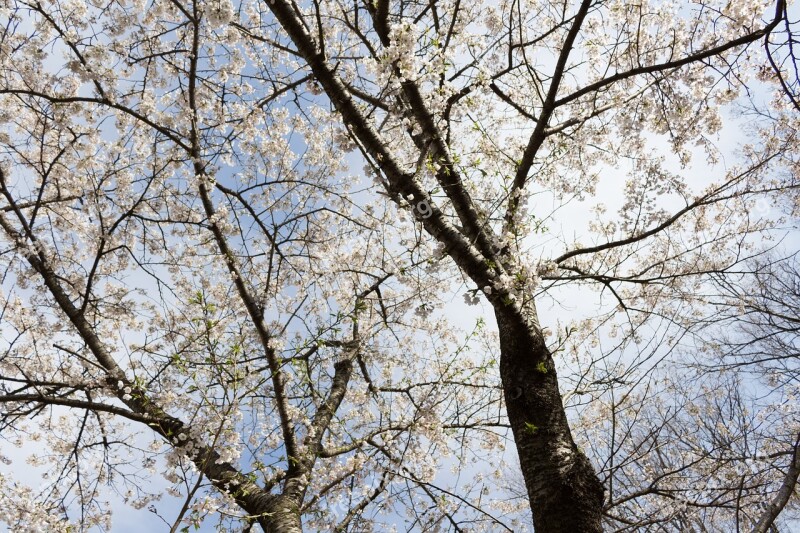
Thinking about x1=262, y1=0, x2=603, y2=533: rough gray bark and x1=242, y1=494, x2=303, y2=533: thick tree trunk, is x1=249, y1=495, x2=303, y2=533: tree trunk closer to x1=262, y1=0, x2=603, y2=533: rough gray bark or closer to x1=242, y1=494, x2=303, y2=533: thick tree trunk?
Answer: x1=242, y1=494, x2=303, y2=533: thick tree trunk

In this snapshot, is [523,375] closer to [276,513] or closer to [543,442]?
[543,442]

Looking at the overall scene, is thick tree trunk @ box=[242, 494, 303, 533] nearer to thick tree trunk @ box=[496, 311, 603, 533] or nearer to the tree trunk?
the tree trunk

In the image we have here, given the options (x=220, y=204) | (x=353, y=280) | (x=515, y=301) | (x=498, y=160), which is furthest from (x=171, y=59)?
(x=515, y=301)

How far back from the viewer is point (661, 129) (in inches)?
160

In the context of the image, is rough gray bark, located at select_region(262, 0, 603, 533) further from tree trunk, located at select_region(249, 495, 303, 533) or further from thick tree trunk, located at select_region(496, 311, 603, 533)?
tree trunk, located at select_region(249, 495, 303, 533)

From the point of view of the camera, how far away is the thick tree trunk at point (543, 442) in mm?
2273

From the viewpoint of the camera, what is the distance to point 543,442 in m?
2.50

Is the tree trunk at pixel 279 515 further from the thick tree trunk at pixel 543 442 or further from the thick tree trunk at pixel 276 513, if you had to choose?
the thick tree trunk at pixel 543 442

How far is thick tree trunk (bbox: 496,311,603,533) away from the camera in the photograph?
2.27m

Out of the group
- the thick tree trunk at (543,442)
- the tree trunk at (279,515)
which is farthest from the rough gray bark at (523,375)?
the tree trunk at (279,515)

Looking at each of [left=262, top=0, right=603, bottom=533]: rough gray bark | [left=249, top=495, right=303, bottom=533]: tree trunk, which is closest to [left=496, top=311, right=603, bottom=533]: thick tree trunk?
[left=262, top=0, right=603, bottom=533]: rough gray bark

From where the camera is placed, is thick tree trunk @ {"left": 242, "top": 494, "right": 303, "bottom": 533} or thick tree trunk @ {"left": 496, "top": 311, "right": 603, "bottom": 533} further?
thick tree trunk @ {"left": 242, "top": 494, "right": 303, "bottom": 533}

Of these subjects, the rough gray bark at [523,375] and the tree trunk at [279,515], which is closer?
the rough gray bark at [523,375]

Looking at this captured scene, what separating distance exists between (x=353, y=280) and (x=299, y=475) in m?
2.96
